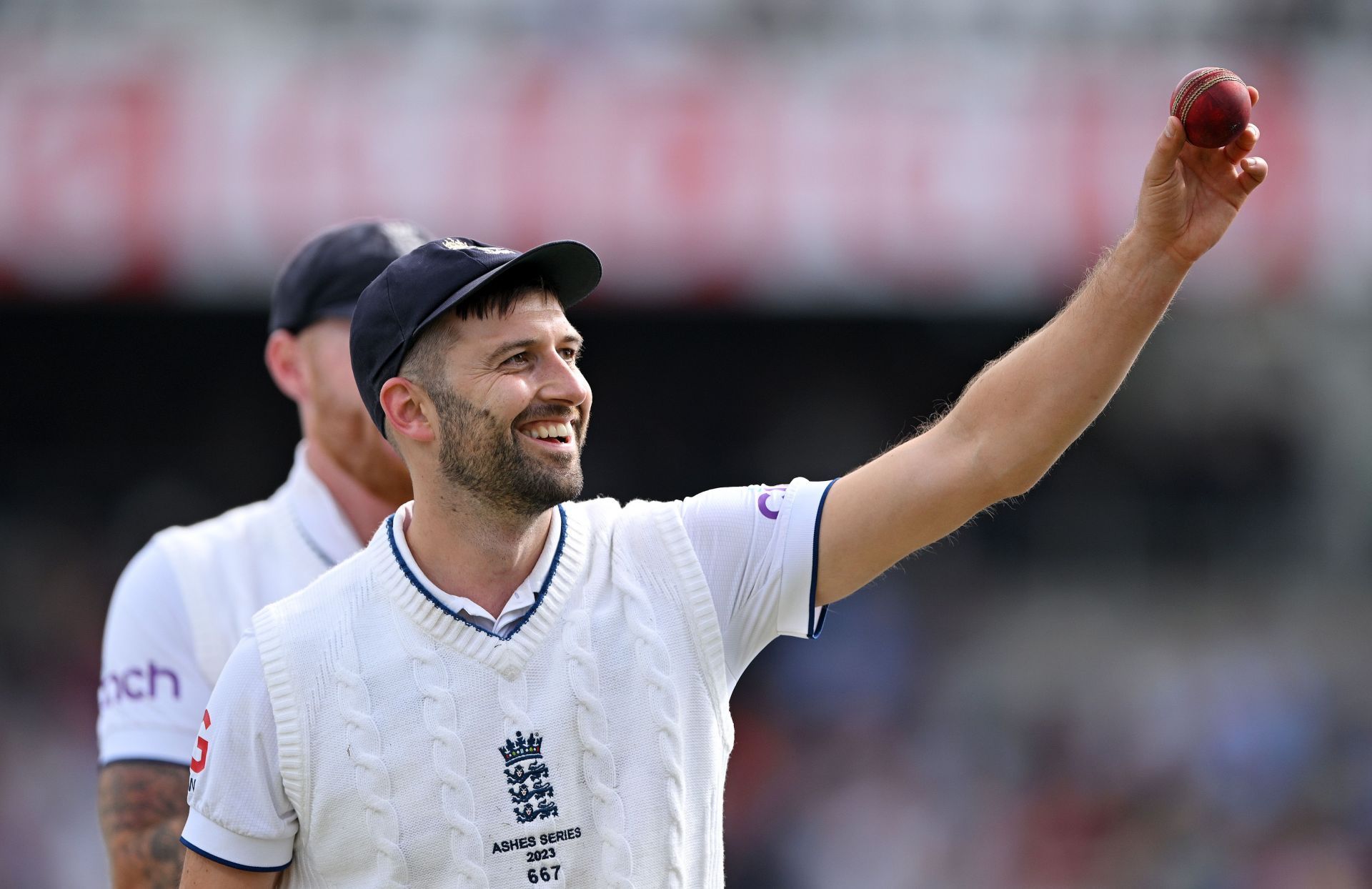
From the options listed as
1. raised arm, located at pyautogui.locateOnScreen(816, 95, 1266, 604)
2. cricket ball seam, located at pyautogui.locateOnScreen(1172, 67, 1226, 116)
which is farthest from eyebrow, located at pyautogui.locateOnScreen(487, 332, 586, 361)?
cricket ball seam, located at pyautogui.locateOnScreen(1172, 67, 1226, 116)

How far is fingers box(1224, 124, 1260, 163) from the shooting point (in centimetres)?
225

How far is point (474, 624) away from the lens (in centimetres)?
248

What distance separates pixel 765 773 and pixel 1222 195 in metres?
9.62

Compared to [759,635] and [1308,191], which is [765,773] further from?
[759,635]

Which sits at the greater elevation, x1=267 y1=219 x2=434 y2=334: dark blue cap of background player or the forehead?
x1=267 y1=219 x2=434 y2=334: dark blue cap of background player

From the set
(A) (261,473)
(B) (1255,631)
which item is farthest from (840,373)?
(A) (261,473)

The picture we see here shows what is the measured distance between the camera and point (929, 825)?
1116 centimetres

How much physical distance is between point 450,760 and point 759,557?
58cm

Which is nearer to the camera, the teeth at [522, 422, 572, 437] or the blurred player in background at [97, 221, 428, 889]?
the teeth at [522, 422, 572, 437]

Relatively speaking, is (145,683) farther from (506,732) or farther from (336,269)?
(506,732)

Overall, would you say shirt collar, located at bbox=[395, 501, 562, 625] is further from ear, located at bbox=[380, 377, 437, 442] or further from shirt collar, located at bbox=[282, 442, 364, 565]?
shirt collar, located at bbox=[282, 442, 364, 565]

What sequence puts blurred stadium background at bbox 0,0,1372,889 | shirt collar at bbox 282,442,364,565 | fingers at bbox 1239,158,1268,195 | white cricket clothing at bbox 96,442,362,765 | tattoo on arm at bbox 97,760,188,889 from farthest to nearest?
blurred stadium background at bbox 0,0,1372,889 < shirt collar at bbox 282,442,364,565 < white cricket clothing at bbox 96,442,362,765 < tattoo on arm at bbox 97,760,188,889 < fingers at bbox 1239,158,1268,195

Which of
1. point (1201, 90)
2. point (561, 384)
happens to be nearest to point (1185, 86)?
point (1201, 90)

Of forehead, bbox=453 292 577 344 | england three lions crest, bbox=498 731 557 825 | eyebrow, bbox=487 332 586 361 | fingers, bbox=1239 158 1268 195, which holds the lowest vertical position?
england three lions crest, bbox=498 731 557 825
